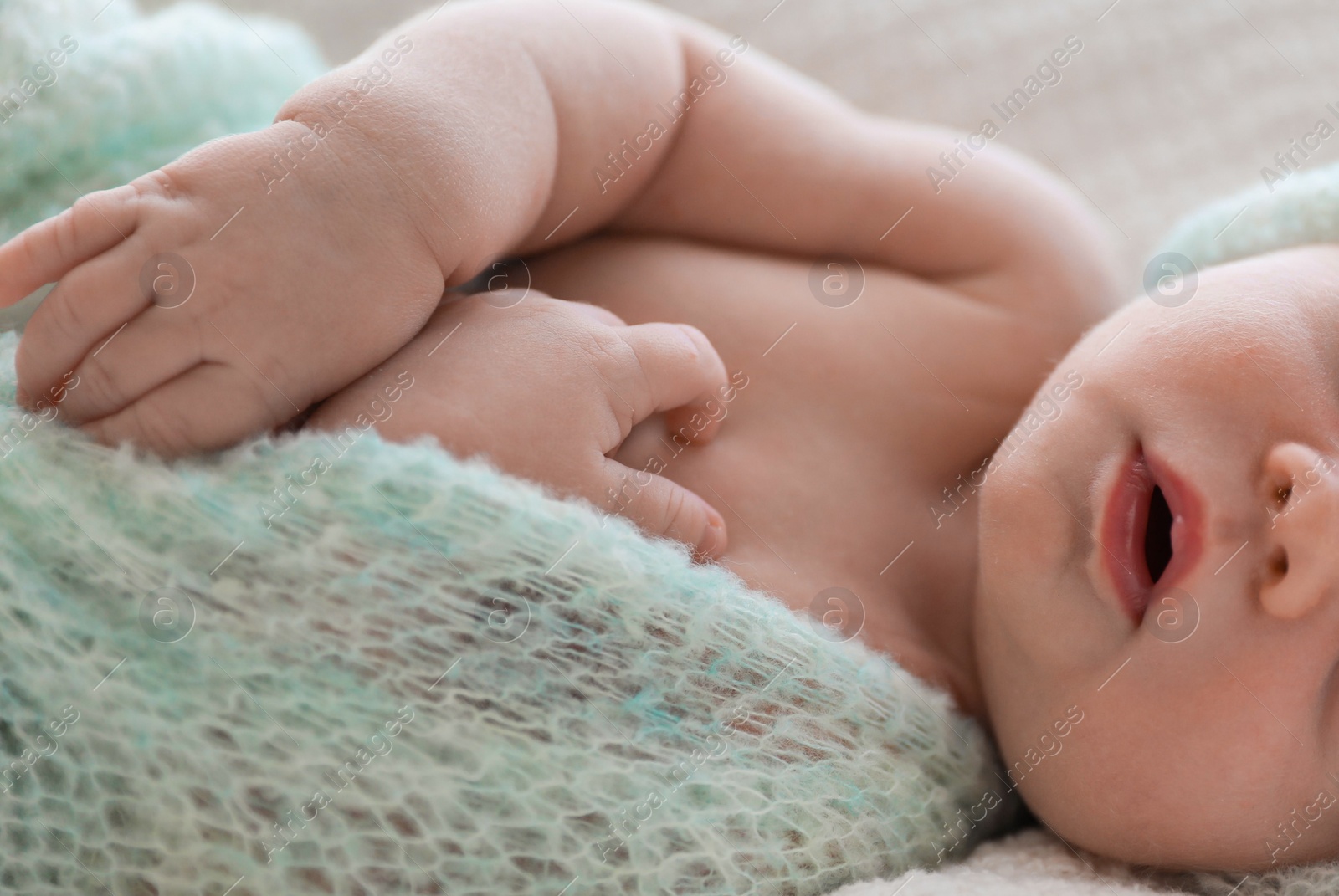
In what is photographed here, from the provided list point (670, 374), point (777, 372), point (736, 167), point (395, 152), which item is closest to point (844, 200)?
point (736, 167)

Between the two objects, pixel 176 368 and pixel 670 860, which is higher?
pixel 176 368

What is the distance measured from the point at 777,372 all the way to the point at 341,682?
477 mm

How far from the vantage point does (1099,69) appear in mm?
1470

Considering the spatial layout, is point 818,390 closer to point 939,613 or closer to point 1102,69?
point 939,613

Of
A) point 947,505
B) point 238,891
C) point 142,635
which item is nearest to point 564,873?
point 238,891

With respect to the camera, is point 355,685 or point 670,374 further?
point 670,374

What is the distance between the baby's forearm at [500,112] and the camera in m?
0.69

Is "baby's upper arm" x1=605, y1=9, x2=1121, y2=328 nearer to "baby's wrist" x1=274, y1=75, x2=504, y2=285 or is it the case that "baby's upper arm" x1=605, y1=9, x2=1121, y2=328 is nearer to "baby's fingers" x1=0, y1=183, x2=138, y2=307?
"baby's wrist" x1=274, y1=75, x2=504, y2=285

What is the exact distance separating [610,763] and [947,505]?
47 cm

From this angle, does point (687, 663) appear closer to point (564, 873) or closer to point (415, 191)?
point (564, 873)

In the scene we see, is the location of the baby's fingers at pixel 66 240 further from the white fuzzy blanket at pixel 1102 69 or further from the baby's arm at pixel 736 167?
the white fuzzy blanket at pixel 1102 69

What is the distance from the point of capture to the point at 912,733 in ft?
2.64

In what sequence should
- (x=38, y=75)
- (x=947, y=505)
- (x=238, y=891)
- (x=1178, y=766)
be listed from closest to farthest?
(x=238, y=891)
(x=1178, y=766)
(x=38, y=75)
(x=947, y=505)

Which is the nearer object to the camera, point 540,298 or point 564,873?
point 564,873
